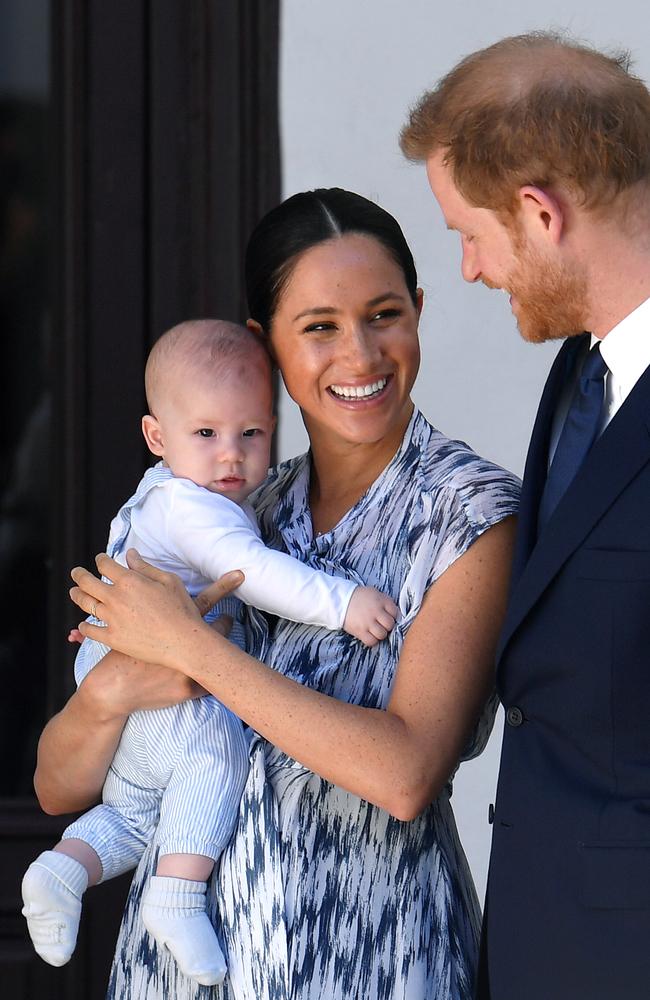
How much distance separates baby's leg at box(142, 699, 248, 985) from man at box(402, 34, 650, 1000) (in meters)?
0.40

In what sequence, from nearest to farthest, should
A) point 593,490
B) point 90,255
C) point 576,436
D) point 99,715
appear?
point 593,490 < point 576,436 < point 99,715 < point 90,255

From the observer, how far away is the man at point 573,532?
70.6 inches

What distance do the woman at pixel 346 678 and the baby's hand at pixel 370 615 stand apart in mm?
24

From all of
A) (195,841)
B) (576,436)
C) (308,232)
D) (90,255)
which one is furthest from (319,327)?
(90,255)

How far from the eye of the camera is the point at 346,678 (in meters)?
2.18

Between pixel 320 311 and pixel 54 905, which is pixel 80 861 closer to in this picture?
pixel 54 905

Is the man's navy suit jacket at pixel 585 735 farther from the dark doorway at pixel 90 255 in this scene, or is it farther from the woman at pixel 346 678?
the dark doorway at pixel 90 255

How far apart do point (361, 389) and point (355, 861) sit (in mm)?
722

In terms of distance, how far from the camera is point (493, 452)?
362cm

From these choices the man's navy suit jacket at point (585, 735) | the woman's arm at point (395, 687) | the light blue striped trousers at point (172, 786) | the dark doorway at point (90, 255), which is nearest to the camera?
the man's navy suit jacket at point (585, 735)

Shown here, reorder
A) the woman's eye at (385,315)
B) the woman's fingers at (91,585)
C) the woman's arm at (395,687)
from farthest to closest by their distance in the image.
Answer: the woman's eye at (385,315) → the woman's fingers at (91,585) → the woman's arm at (395,687)

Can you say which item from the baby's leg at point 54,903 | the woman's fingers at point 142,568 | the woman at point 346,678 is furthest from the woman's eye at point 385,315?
the baby's leg at point 54,903

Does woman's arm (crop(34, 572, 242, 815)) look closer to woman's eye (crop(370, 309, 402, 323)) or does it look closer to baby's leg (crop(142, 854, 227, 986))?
baby's leg (crop(142, 854, 227, 986))

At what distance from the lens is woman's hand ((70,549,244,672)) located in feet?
6.99
